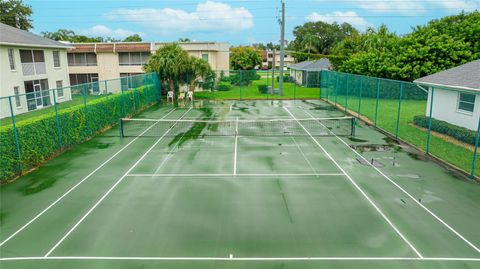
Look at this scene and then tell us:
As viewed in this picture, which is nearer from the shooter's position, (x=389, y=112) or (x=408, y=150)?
(x=408, y=150)

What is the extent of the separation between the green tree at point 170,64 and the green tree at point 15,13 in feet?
96.0

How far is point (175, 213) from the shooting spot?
8.68 meters

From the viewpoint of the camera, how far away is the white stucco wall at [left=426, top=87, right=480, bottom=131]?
52.9ft

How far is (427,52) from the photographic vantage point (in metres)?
Answer: 29.6

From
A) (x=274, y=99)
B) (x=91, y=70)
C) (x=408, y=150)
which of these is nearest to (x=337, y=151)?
(x=408, y=150)

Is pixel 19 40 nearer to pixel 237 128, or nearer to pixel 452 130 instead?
pixel 237 128

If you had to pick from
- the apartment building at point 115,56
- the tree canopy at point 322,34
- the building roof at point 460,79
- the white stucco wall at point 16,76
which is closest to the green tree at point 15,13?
the apartment building at point 115,56

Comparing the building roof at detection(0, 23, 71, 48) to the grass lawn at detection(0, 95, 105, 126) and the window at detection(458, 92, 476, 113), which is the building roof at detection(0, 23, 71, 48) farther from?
the window at detection(458, 92, 476, 113)

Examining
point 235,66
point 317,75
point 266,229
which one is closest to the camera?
point 266,229

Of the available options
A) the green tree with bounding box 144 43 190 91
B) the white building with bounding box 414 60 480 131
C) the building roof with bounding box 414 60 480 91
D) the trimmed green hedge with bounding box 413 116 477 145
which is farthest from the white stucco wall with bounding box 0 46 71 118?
the white building with bounding box 414 60 480 131

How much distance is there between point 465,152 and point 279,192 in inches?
352

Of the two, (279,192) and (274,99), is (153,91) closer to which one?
(274,99)

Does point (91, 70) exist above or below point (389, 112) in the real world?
above

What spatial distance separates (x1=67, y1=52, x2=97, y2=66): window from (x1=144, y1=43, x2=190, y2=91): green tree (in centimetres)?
1472
